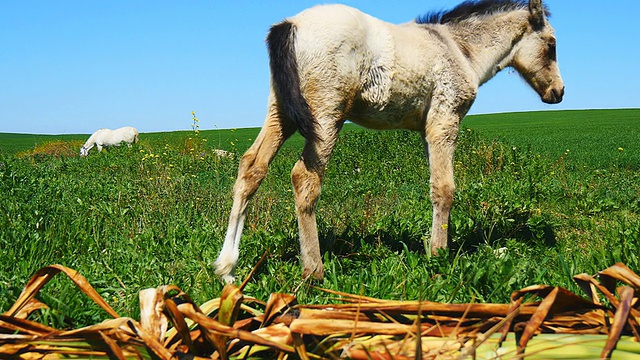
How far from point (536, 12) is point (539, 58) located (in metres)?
0.50

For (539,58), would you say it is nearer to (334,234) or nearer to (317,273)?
(334,234)

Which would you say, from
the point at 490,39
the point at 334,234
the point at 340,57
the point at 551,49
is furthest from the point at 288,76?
the point at 551,49

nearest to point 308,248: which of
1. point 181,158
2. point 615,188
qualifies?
point 615,188

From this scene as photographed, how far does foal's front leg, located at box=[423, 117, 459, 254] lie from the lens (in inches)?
209

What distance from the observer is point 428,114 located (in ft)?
17.3

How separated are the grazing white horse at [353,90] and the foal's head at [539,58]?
61 centimetres

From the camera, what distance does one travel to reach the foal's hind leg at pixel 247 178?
4355 millimetres

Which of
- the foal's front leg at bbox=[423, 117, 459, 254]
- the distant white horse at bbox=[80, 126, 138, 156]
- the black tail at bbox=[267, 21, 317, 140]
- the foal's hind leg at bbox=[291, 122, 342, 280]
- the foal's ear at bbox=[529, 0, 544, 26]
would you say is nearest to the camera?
the black tail at bbox=[267, 21, 317, 140]

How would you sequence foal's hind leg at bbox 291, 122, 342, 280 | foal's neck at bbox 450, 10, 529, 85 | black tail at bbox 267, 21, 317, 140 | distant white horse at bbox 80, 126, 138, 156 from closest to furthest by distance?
black tail at bbox 267, 21, 317, 140 < foal's hind leg at bbox 291, 122, 342, 280 < foal's neck at bbox 450, 10, 529, 85 < distant white horse at bbox 80, 126, 138, 156

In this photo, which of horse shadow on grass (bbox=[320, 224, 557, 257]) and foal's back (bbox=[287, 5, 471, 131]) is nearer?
foal's back (bbox=[287, 5, 471, 131])

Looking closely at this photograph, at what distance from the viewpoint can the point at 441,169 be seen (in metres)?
5.39

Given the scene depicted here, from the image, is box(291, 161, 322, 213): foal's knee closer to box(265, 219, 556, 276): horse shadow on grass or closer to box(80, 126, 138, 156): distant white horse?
box(265, 219, 556, 276): horse shadow on grass

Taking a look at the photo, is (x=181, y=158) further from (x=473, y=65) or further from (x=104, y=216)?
(x=473, y=65)

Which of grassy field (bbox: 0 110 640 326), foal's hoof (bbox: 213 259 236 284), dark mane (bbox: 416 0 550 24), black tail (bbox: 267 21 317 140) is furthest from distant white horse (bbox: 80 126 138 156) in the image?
foal's hoof (bbox: 213 259 236 284)
